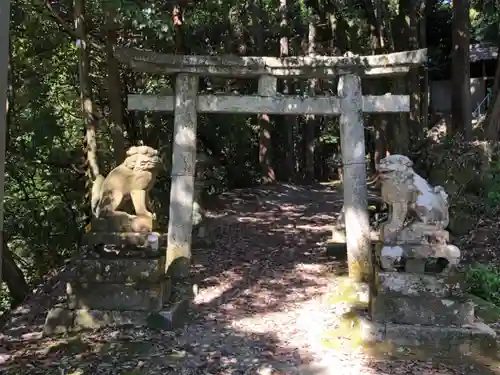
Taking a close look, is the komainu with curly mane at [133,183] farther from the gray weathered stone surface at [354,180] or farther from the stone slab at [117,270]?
the gray weathered stone surface at [354,180]

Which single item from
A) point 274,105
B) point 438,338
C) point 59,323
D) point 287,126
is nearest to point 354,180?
point 274,105

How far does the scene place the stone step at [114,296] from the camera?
5535mm

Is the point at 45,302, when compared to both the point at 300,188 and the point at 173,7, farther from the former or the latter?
Answer: the point at 300,188

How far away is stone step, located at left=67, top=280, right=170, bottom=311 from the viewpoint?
218 inches

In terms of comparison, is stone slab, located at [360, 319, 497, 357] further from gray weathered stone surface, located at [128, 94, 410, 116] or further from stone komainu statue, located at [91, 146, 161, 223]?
gray weathered stone surface, located at [128, 94, 410, 116]

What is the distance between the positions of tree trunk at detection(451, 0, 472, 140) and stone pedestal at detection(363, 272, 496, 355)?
7.63 meters

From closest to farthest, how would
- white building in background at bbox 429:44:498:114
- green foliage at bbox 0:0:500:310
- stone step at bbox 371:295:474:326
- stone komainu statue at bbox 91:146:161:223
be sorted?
stone step at bbox 371:295:474:326 < stone komainu statue at bbox 91:146:161:223 < green foliage at bbox 0:0:500:310 < white building in background at bbox 429:44:498:114

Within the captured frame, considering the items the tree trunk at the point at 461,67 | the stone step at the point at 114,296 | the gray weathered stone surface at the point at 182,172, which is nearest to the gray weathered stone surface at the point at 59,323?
the stone step at the point at 114,296

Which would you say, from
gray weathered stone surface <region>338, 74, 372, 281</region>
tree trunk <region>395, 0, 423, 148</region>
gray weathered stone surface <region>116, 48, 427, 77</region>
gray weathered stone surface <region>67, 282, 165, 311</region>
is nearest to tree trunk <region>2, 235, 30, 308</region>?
gray weathered stone surface <region>67, 282, 165, 311</region>

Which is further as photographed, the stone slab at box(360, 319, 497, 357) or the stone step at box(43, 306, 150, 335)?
the stone step at box(43, 306, 150, 335)

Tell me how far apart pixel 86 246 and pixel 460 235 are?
676cm

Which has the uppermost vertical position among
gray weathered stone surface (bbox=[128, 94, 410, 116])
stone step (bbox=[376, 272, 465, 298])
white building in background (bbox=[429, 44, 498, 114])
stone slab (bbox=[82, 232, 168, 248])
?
white building in background (bbox=[429, 44, 498, 114])

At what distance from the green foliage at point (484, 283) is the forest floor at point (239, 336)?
6.00 ft

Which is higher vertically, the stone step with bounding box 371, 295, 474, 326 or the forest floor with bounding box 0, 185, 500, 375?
the stone step with bounding box 371, 295, 474, 326
